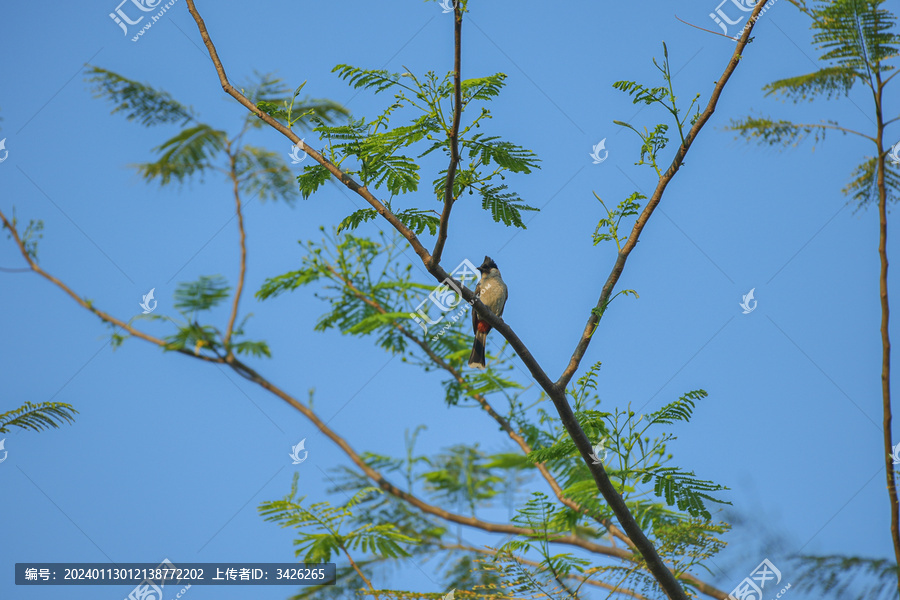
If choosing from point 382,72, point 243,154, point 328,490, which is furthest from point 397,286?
point 382,72

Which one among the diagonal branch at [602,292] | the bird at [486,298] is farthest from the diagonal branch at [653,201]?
the bird at [486,298]

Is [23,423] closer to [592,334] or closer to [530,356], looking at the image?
[530,356]

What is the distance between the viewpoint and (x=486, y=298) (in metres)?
7.25

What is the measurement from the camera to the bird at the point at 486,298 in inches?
255

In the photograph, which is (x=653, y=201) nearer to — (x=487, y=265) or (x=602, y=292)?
(x=602, y=292)

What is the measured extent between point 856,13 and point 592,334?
2.81 m

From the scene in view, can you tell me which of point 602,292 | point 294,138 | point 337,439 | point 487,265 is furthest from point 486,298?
point 294,138

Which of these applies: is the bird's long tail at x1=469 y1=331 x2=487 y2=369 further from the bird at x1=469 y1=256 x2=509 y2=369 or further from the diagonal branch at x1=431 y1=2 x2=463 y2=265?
the diagonal branch at x1=431 y1=2 x2=463 y2=265

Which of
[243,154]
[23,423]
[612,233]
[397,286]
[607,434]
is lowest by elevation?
[607,434]

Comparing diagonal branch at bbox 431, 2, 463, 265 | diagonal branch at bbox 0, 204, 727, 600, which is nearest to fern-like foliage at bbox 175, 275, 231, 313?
diagonal branch at bbox 0, 204, 727, 600

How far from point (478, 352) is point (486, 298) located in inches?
35.2

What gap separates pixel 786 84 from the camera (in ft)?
16.3

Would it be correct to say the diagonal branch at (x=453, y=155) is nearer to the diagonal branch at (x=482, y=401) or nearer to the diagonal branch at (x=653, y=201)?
the diagonal branch at (x=653, y=201)

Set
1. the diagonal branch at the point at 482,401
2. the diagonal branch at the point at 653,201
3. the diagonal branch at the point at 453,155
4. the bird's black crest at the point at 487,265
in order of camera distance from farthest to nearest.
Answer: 1. the bird's black crest at the point at 487,265
2. the diagonal branch at the point at 482,401
3. the diagonal branch at the point at 653,201
4. the diagonal branch at the point at 453,155
